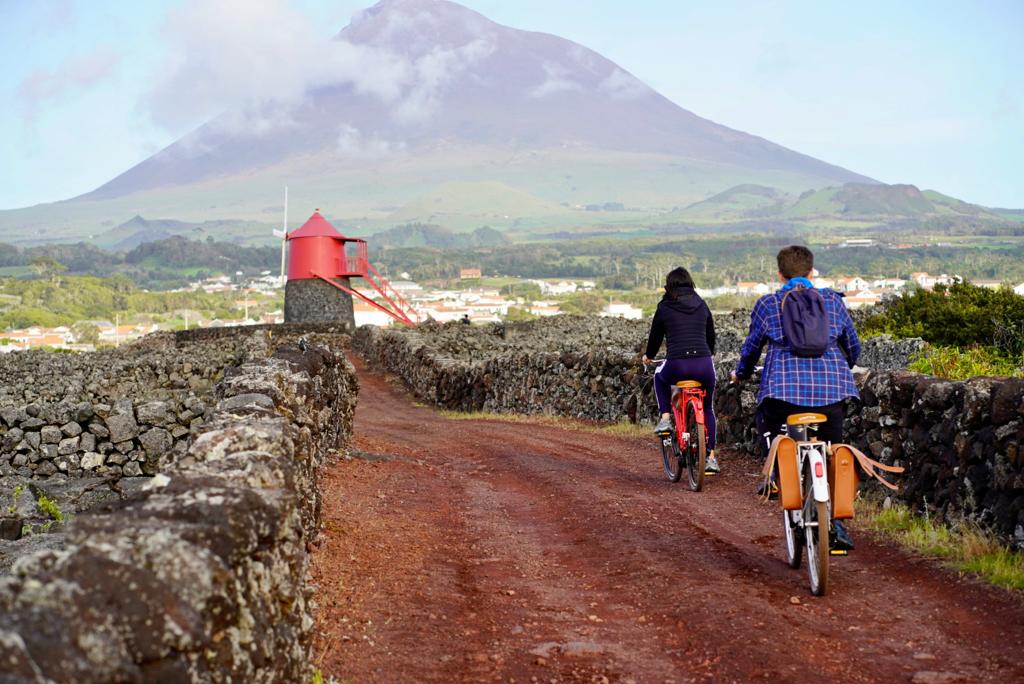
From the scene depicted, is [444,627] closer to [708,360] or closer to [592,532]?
[592,532]

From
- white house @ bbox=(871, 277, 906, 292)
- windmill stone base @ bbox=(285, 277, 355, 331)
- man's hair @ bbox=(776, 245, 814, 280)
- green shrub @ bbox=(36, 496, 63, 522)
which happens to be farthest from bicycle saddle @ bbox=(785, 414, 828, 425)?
white house @ bbox=(871, 277, 906, 292)

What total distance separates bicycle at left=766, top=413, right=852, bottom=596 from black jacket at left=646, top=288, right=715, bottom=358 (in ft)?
12.3

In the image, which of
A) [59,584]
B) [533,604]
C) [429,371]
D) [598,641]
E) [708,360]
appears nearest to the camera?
[59,584]

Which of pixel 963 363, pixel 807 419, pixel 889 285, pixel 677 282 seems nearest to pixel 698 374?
pixel 677 282

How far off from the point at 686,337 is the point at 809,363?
A: 381cm

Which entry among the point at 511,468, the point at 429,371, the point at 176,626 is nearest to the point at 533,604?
the point at 176,626

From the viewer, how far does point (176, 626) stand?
145 inches

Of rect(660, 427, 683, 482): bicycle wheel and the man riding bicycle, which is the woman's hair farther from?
the man riding bicycle

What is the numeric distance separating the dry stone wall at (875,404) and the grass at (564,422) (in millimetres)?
276

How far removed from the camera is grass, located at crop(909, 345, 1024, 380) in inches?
637

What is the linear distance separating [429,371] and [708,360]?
18997 mm

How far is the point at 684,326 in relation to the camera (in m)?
11.6

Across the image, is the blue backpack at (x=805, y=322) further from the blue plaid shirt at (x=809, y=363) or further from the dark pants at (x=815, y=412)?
the dark pants at (x=815, y=412)

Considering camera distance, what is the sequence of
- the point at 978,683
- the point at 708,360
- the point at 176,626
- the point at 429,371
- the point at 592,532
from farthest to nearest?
the point at 429,371 < the point at 708,360 < the point at 592,532 < the point at 978,683 < the point at 176,626
